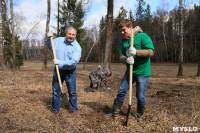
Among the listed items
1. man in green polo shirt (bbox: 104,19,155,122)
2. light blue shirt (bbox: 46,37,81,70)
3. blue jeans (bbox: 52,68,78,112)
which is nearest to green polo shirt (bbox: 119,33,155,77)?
man in green polo shirt (bbox: 104,19,155,122)

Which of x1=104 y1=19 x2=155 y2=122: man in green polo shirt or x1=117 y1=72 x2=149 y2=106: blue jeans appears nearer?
x1=104 y1=19 x2=155 y2=122: man in green polo shirt

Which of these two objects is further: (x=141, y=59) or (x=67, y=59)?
(x=67, y=59)

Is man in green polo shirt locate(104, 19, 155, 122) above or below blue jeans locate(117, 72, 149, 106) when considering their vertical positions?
above

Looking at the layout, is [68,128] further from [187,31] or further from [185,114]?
[187,31]

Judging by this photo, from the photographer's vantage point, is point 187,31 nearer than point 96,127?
No

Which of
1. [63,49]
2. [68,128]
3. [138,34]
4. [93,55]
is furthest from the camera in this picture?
[93,55]

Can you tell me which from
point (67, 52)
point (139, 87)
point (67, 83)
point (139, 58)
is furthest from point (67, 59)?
point (139, 87)

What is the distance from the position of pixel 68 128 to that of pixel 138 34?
2237 millimetres

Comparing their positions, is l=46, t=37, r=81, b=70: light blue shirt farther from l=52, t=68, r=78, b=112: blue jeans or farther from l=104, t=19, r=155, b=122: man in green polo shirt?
l=104, t=19, r=155, b=122: man in green polo shirt

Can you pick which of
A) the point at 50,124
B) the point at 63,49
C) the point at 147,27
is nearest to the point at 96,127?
the point at 50,124

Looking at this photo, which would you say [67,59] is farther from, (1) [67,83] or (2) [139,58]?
(2) [139,58]

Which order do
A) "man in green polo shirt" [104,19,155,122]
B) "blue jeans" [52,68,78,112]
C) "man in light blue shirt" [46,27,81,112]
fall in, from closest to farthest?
"man in green polo shirt" [104,19,155,122], "man in light blue shirt" [46,27,81,112], "blue jeans" [52,68,78,112]

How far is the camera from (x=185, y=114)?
3.75 metres

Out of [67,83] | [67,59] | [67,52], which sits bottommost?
[67,83]
